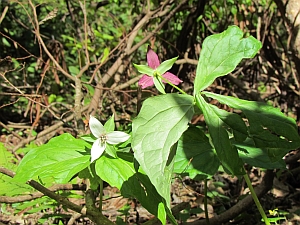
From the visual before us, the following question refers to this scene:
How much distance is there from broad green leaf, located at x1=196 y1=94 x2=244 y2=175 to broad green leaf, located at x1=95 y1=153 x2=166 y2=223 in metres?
0.26

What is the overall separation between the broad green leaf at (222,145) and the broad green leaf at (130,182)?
26 cm

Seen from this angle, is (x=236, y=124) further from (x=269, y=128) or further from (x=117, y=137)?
(x=117, y=137)

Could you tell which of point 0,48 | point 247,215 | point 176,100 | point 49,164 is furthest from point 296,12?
point 0,48

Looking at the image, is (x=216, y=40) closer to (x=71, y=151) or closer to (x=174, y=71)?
(x=71, y=151)

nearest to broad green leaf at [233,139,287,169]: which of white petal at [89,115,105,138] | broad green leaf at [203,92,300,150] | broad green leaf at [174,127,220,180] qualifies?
broad green leaf at [174,127,220,180]

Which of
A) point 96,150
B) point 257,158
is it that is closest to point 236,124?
point 96,150

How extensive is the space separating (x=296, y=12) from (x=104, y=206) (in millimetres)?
1671

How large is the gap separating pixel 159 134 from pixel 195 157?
500 mm

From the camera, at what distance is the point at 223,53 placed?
117 cm

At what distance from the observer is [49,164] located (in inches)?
47.9

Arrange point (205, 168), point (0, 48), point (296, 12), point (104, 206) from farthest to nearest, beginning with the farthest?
point (0, 48), point (104, 206), point (296, 12), point (205, 168)

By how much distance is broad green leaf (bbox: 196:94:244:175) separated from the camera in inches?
39.3

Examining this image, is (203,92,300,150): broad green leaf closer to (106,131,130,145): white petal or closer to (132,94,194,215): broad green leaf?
(132,94,194,215): broad green leaf

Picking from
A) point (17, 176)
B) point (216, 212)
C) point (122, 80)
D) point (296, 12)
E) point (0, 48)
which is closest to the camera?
point (17, 176)
